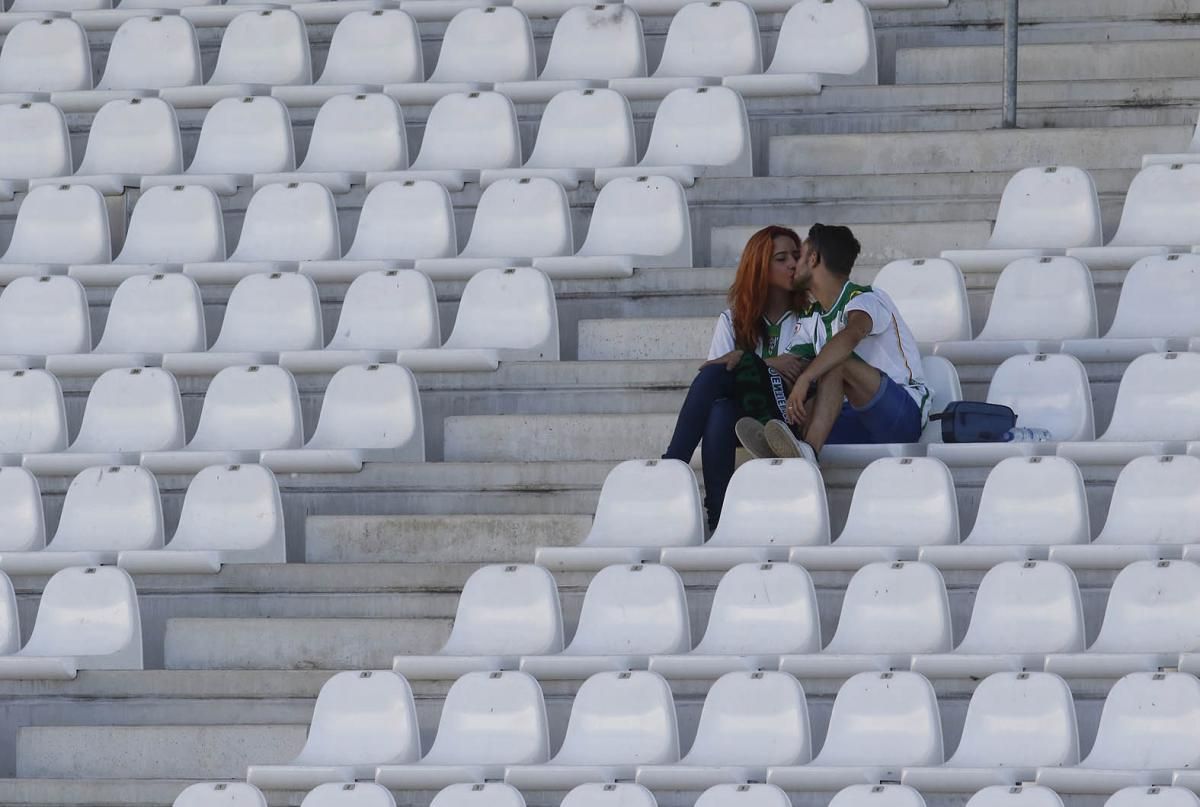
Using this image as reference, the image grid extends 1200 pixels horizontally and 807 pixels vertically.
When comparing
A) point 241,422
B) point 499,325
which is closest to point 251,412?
point 241,422

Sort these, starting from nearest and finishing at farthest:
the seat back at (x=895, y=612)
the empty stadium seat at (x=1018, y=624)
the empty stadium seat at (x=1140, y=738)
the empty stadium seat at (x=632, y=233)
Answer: the empty stadium seat at (x=1140, y=738) < the empty stadium seat at (x=1018, y=624) < the seat back at (x=895, y=612) < the empty stadium seat at (x=632, y=233)

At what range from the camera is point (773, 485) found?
6539mm

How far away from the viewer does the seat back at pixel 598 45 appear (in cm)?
873

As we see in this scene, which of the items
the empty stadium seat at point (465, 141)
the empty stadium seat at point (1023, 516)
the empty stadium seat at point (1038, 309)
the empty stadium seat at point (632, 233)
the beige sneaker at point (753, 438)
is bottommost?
the empty stadium seat at point (1023, 516)

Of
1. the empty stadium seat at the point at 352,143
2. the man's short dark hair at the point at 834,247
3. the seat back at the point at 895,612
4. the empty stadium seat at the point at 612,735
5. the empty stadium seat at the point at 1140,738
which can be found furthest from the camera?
the empty stadium seat at the point at 352,143

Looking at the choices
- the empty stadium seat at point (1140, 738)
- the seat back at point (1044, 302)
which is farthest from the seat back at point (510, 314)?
the empty stadium seat at point (1140, 738)

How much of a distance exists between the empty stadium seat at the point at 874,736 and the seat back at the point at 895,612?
268 mm

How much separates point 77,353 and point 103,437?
467 millimetres

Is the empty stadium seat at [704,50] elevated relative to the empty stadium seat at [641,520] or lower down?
elevated

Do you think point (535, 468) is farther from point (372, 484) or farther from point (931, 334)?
point (931, 334)

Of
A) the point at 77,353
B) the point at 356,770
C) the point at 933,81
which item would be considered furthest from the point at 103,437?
the point at 933,81

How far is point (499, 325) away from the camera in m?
7.54

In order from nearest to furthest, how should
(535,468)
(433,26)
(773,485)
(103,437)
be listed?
1. (773,485)
2. (535,468)
3. (103,437)
4. (433,26)

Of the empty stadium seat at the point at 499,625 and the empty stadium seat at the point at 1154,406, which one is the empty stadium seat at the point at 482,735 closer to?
the empty stadium seat at the point at 499,625
